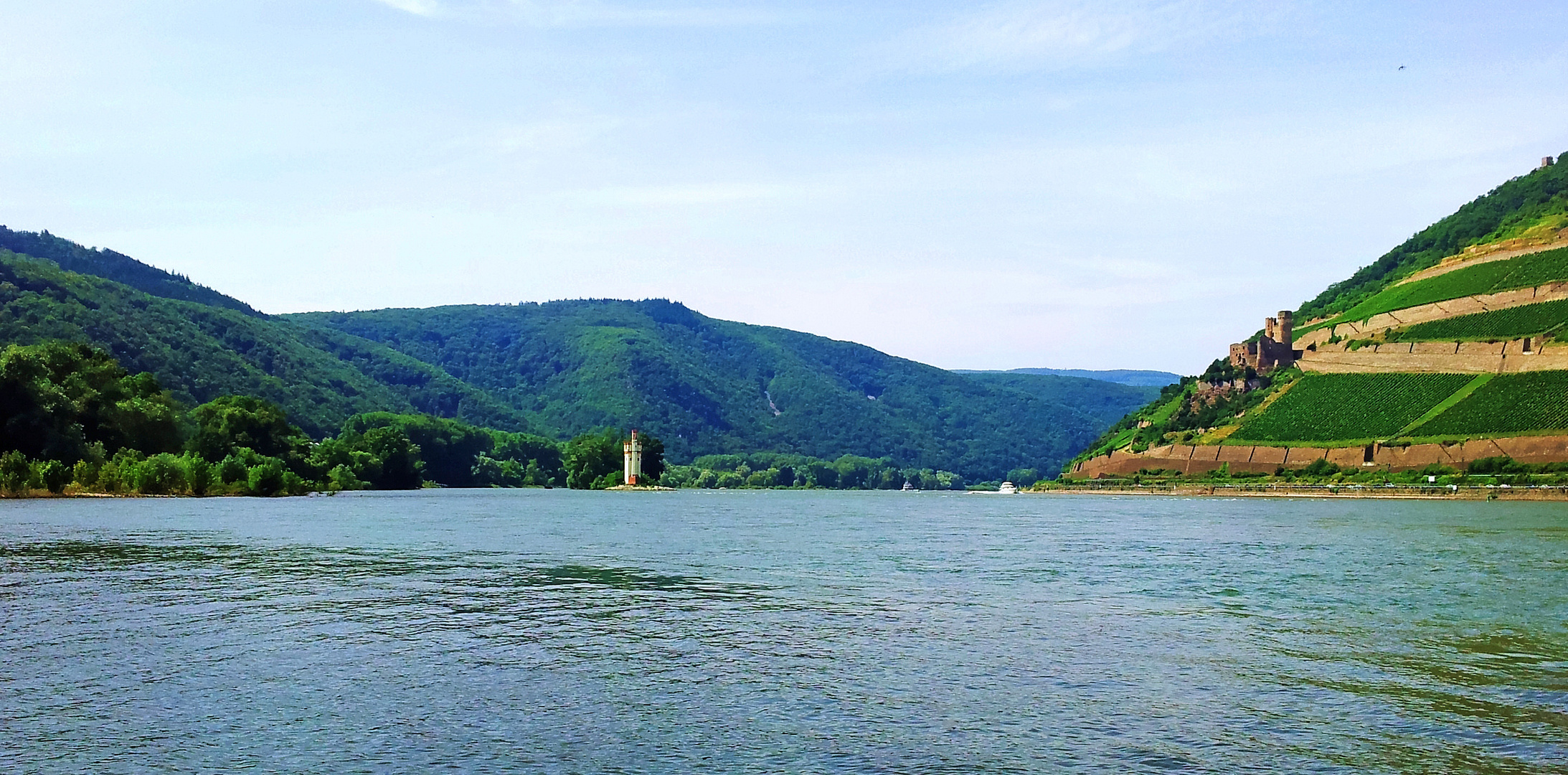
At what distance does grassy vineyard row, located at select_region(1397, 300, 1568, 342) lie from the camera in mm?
153000

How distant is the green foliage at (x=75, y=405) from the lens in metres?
85.9

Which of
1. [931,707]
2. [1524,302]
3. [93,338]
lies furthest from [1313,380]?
[931,707]

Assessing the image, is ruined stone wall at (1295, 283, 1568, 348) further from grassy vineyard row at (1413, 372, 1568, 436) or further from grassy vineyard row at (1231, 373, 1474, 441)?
grassy vineyard row at (1413, 372, 1568, 436)

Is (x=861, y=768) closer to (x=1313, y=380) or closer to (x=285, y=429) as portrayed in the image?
(x=285, y=429)

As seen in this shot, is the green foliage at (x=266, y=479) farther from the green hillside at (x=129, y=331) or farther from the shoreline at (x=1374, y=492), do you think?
the shoreline at (x=1374, y=492)

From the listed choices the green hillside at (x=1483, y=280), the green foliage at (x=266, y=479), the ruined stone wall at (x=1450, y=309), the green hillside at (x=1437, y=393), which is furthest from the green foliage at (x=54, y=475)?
the green hillside at (x=1483, y=280)

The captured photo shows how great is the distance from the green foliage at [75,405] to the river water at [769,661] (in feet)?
146

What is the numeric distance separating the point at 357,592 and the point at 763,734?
19.9 metres

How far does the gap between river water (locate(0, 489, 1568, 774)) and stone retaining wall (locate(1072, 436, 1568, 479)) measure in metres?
97.8

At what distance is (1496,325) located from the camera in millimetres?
159750

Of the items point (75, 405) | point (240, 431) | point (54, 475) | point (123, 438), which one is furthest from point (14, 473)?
point (240, 431)

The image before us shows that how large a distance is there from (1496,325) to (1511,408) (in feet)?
72.7

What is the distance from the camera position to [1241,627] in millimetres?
27344

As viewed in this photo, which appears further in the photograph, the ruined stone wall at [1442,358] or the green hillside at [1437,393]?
the ruined stone wall at [1442,358]
